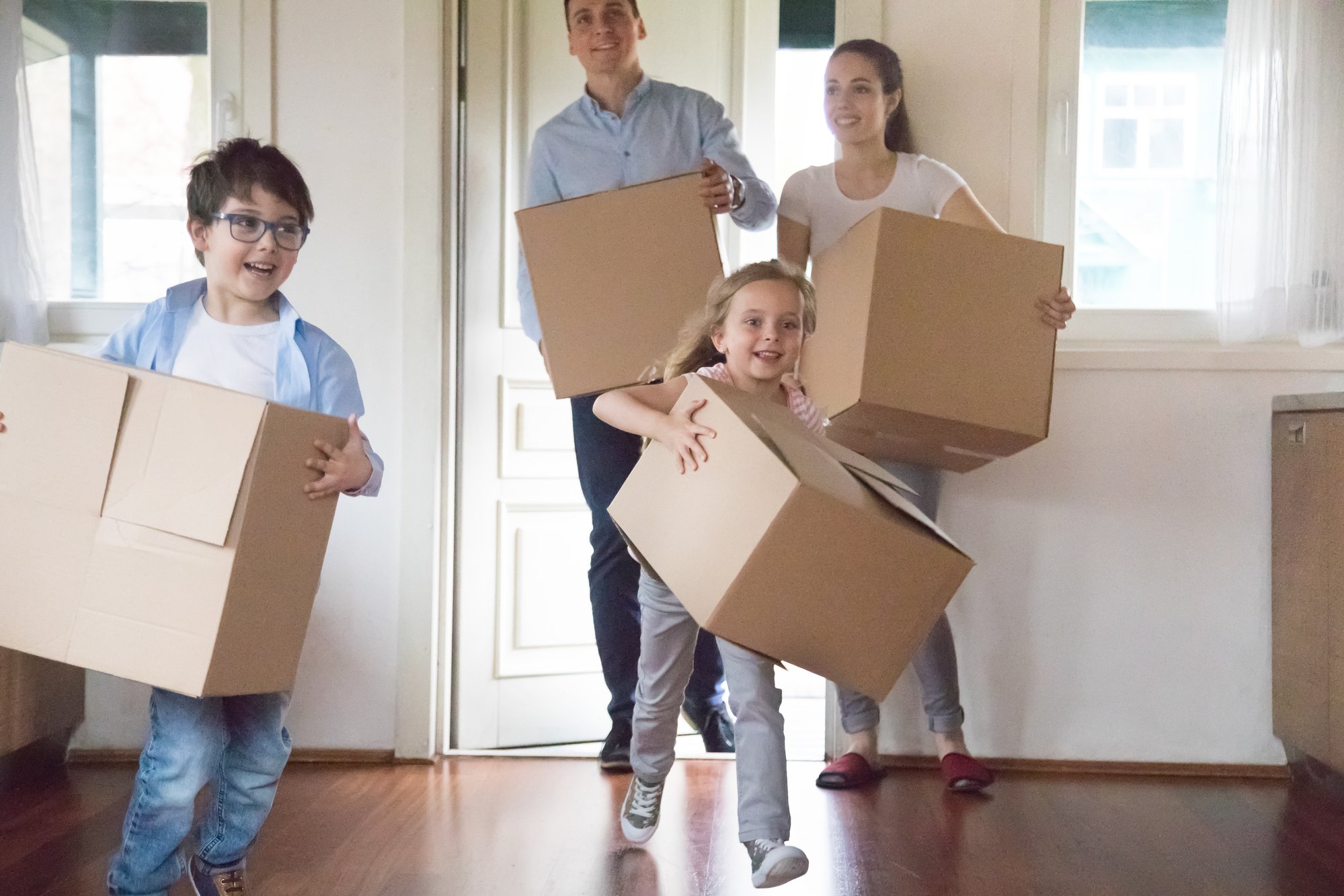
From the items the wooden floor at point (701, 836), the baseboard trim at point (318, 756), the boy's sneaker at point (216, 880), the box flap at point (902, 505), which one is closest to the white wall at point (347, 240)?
the baseboard trim at point (318, 756)

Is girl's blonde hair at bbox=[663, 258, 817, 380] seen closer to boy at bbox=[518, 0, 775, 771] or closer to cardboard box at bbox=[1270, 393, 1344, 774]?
boy at bbox=[518, 0, 775, 771]

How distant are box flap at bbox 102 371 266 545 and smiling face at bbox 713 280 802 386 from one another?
2.33ft

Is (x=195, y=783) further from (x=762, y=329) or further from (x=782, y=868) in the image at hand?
(x=762, y=329)

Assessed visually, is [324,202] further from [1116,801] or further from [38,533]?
[1116,801]

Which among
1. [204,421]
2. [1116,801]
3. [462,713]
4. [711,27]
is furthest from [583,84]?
[1116,801]

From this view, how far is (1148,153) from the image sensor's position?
7.89ft

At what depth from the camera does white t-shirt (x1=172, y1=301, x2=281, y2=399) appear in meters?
1.48

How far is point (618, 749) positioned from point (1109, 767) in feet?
3.29

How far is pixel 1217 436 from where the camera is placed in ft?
7.59

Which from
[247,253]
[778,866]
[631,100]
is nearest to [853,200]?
[631,100]

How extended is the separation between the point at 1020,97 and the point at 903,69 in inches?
9.6

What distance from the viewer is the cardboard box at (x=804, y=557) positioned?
1.22 metres

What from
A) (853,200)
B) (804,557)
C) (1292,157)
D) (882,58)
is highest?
(882,58)

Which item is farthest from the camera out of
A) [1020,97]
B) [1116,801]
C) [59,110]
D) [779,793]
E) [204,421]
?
[59,110]
